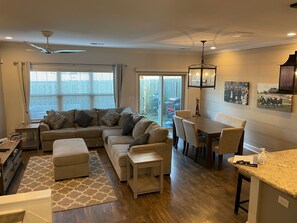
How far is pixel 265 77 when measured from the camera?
5633mm

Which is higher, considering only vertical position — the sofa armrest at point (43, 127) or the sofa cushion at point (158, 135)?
the sofa cushion at point (158, 135)

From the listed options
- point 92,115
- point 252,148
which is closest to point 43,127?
point 92,115

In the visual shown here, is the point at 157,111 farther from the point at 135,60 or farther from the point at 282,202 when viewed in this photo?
the point at 282,202

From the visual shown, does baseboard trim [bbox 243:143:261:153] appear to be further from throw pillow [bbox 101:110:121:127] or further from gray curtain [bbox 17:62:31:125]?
gray curtain [bbox 17:62:31:125]

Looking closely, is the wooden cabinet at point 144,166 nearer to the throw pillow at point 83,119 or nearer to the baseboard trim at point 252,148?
the throw pillow at point 83,119

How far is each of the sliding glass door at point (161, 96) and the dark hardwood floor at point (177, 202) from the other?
3.57m

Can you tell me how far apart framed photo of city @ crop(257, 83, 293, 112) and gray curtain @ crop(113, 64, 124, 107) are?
395cm

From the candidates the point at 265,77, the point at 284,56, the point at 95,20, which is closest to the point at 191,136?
the point at 265,77

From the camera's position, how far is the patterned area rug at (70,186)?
359 cm

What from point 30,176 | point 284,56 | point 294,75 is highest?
point 284,56

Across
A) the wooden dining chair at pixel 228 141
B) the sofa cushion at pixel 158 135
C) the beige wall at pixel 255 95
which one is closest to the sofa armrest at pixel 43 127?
the sofa cushion at pixel 158 135

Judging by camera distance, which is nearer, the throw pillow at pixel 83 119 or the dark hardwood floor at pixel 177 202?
the dark hardwood floor at pixel 177 202

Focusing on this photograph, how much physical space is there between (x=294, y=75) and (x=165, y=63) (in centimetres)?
558

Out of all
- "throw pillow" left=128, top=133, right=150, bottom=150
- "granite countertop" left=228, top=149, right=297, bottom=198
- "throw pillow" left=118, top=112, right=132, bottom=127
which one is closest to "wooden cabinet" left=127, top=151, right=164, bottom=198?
"throw pillow" left=128, top=133, right=150, bottom=150
